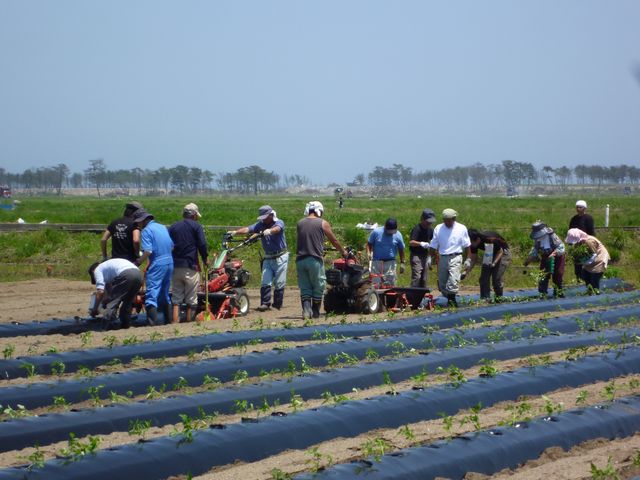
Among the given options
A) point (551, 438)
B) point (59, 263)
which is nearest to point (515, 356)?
point (551, 438)

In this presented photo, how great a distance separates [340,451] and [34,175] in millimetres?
190332

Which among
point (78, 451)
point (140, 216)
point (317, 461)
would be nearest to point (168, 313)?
point (140, 216)

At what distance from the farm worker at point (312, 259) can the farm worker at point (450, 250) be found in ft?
5.61

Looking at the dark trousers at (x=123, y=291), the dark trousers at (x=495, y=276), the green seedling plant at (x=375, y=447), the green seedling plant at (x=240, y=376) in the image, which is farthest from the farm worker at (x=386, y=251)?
the green seedling plant at (x=375, y=447)

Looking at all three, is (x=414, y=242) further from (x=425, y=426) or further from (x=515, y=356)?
(x=425, y=426)

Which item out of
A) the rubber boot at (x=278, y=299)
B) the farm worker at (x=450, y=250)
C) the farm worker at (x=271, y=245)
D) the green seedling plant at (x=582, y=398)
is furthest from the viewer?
the rubber boot at (x=278, y=299)

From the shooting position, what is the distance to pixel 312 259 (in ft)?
41.9

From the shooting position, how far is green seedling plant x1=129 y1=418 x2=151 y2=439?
6.65 meters

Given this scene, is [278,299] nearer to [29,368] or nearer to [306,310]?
[306,310]

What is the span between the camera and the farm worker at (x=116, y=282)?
1145 cm

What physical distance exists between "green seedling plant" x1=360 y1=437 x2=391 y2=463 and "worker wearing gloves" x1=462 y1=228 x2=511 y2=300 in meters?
8.50

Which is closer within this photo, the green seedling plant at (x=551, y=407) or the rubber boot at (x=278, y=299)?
the green seedling plant at (x=551, y=407)

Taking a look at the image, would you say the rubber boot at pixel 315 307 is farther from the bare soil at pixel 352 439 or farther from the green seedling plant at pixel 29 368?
the green seedling plant at pixel 29 368

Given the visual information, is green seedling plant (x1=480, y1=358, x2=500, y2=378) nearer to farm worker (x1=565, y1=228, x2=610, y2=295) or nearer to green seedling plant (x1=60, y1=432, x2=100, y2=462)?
green seedling plant (x1=60, y1=432, x2=100, y2=462)
